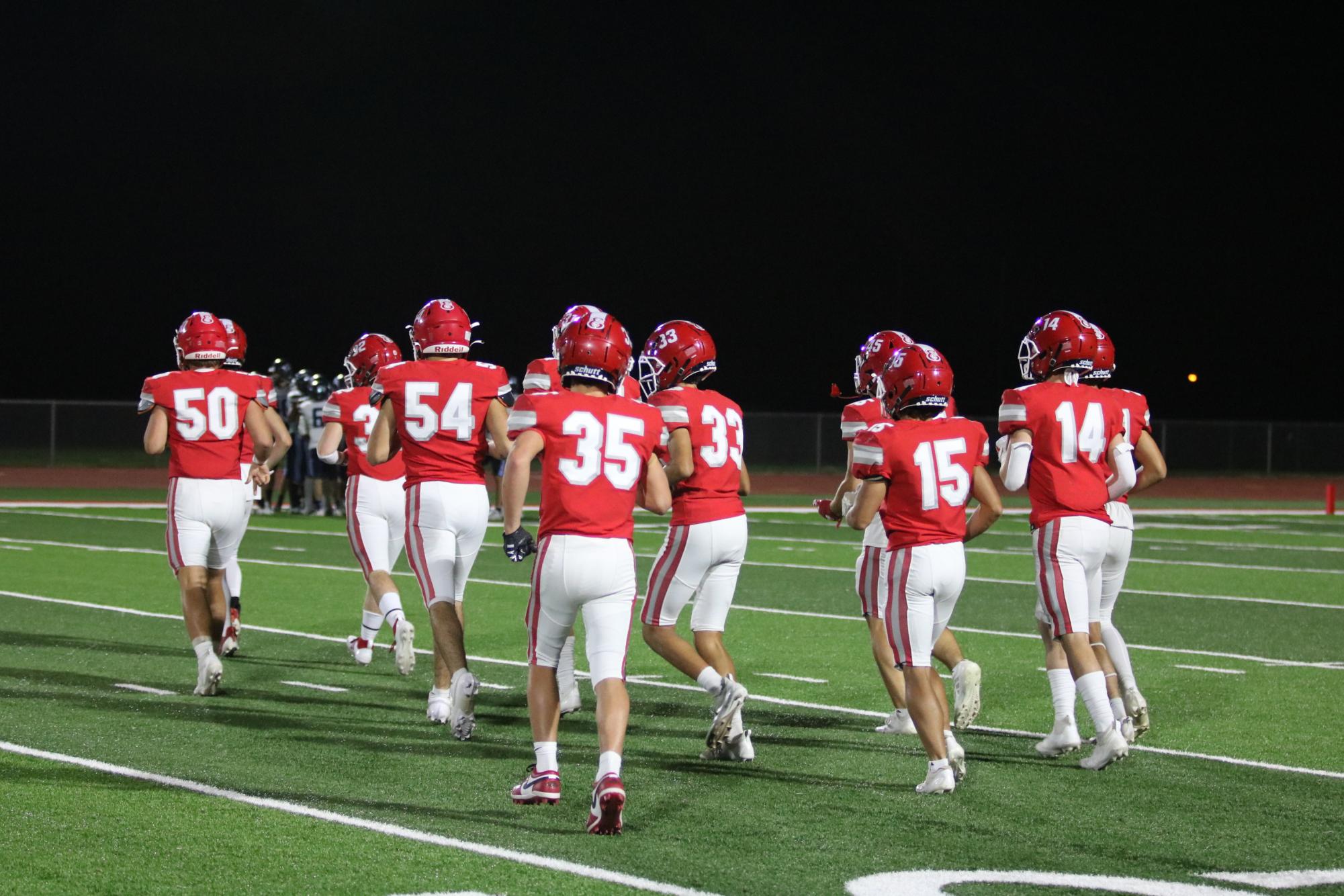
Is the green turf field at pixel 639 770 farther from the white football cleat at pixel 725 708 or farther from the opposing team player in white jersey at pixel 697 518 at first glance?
the opposing team player in white jersey at pixel 697 518

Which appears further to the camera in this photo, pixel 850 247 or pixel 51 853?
pixel 850 247

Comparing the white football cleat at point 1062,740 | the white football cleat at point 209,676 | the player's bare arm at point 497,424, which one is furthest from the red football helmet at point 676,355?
the white football cleat at point 209,676

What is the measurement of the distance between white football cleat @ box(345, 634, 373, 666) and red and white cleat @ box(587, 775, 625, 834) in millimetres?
4116

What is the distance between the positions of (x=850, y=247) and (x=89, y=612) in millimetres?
38981

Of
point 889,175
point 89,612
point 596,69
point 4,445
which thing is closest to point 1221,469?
point 889,175

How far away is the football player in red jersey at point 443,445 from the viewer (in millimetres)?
7086

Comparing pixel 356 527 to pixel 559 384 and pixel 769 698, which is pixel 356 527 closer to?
pixel 559 384

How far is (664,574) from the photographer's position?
6.64 metres

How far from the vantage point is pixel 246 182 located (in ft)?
153

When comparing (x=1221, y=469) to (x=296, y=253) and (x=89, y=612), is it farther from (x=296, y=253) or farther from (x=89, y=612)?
(x=89, y=612)

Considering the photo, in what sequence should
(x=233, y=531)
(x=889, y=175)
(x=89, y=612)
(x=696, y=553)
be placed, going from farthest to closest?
1. (x=889, y=175)
2. (x=89, y=612)
3. (x=233, y=531)
4. (x=696, y=553)

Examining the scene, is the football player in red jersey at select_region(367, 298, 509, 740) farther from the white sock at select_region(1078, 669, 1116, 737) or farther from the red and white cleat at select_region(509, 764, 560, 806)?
the white sock at select_region(1078, 669, 1116, 737)

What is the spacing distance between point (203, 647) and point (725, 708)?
117 inches

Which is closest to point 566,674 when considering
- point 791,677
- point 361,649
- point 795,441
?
point 791,677
